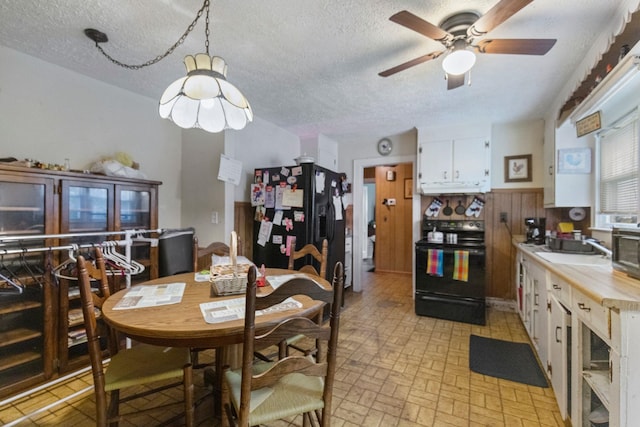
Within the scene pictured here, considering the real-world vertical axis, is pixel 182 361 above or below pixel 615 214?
below

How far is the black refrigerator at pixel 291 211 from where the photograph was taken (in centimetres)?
302

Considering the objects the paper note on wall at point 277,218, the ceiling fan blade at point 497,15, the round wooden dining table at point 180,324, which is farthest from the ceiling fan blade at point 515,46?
the paper note on wall at point 277,218

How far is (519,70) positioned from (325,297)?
2.41m

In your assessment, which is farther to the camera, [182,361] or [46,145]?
[46,145]

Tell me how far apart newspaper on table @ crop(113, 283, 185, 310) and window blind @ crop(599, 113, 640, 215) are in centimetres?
299

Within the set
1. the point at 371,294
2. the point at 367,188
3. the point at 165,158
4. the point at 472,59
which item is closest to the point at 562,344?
the point at 472,59

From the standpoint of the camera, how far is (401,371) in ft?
7.20

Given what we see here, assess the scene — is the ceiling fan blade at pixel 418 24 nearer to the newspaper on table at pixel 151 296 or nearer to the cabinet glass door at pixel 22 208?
the newspaper on table at pixel 151 296

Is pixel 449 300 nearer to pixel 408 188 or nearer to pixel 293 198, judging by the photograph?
pixel 293 198

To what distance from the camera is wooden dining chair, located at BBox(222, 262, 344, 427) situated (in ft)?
3.24

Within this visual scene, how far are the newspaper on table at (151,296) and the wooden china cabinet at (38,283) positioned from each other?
535 millimetres

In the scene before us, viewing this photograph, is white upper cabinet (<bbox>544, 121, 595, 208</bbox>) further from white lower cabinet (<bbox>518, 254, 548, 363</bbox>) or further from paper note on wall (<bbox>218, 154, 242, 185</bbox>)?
paper note on wall (<bbox>218, 154, 242, 185</bbox>)

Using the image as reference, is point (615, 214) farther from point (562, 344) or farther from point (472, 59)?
point (472, 59)

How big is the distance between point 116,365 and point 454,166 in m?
3.61
